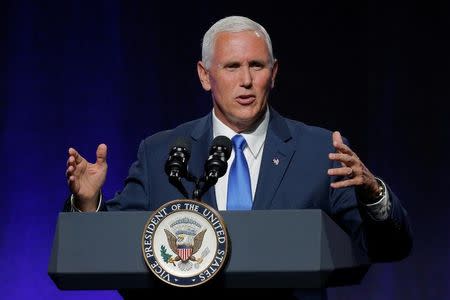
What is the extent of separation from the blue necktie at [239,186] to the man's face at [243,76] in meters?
0.15

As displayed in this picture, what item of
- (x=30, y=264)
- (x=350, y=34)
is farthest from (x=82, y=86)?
(x=350, y=34)

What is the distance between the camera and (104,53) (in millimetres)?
4051

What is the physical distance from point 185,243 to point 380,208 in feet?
1.50

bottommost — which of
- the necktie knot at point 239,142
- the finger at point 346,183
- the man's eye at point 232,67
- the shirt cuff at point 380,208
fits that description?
the shirt cuff at point 380,208

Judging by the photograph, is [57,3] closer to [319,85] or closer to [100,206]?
[319,85]

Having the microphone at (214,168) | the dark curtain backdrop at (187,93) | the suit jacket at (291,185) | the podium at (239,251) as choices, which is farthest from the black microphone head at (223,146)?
the dark curtain backdrop at (187,93)

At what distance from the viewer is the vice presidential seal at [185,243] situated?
1.73 meters

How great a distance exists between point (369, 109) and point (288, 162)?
6.15 feet

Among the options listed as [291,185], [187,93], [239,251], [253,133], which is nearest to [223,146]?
[239,251]

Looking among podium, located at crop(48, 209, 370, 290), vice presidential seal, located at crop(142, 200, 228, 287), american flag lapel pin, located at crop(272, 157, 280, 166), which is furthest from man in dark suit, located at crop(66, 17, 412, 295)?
vice presidential seal, located at crop(142, 200, 228, 287)

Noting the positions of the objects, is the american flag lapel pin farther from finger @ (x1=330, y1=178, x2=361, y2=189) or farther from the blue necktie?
finger @ (x1=330, y1=178, x2=361, y2=189)

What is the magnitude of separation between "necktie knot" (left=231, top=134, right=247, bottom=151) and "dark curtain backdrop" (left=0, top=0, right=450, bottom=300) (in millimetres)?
1791

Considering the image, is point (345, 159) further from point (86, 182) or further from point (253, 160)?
point (86, 182)

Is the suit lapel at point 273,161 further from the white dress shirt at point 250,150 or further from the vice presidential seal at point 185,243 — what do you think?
the vice presidential seal at point 185,243
